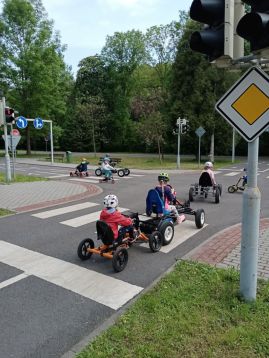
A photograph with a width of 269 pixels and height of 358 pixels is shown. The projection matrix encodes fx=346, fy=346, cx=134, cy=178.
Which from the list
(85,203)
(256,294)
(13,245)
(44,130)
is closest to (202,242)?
(256,294)

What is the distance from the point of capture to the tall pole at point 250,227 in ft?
13.0

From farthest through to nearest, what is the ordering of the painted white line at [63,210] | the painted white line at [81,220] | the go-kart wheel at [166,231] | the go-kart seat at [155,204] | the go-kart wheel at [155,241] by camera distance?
1. the painted white line at [63,210]
2. the painted white line at [81,220]
3. the go-kart seat at [155,204]
4. the go-kart wheel at [166,231]
5. the go-kart wheel at [155,241]

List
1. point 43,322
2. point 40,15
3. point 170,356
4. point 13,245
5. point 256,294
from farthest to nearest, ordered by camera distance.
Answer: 1. point 40,15
2. point 13,245
3. point 256,294
4. point 43,322
5. point 170,356

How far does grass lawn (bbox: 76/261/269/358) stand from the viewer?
3.33 m

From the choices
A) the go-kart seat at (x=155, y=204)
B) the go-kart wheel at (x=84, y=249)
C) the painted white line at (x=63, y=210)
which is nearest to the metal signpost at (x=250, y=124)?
the go-kart wheel at (x=84, y=249)

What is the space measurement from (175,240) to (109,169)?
1096 centimetres

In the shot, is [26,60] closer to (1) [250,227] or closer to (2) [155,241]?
(2) [155,241]

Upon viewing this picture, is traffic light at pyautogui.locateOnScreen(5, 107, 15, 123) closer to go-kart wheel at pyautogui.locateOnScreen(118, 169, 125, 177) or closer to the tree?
go-kart wheel at pyautogui.locateOnScreen(118, 169, 125, 177)

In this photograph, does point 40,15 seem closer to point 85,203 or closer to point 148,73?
point 148,73

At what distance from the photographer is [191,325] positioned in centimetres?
375

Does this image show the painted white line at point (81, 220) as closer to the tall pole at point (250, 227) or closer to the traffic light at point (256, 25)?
the tall pole at point (250, 227)

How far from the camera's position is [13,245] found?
6820 millimetres

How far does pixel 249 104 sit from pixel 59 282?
3559mm

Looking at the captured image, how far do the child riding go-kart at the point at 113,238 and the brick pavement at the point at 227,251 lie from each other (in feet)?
2.94
